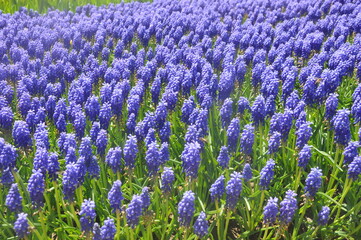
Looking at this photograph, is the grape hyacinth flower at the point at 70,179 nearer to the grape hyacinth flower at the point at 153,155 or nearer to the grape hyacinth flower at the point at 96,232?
the grape hyacinth flower at the point at 96,232

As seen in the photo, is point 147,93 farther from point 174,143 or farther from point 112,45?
point 112,45

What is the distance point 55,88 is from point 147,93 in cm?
161

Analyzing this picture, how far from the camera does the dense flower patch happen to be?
13.8ft

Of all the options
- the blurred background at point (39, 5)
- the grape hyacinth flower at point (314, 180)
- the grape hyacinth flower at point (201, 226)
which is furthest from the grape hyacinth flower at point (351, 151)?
the blurred background at point (39, 5)

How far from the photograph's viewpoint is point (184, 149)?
4.77 metres

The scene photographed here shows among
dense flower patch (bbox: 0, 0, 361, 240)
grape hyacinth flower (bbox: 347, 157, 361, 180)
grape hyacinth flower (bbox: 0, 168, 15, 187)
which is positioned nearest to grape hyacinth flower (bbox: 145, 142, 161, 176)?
dense flower patch (bbox: 0, 0, 361, 240)

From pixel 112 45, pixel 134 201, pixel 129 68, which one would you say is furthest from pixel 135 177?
pixel 112 45

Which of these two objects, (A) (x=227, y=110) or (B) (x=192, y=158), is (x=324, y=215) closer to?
(B) (x=192, y=158)

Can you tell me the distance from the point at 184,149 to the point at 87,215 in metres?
1.46

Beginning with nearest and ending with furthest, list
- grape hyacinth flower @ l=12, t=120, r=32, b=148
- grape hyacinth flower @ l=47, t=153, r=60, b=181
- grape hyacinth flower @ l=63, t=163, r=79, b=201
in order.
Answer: grape hyacinth flower @ l=63, t=163, r=79, b=201 → grape hyacinth flower @ l=47, t=153, r=60, b=181 → grape hyacinth flower @ l=12, t=120, r=32, b=148

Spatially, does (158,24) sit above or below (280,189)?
above

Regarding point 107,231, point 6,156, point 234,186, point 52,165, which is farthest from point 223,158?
point 6,156

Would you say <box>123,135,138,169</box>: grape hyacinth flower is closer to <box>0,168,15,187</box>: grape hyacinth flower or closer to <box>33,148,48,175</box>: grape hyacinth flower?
<box>33,148,48,175</box>: grape hyacinth flower

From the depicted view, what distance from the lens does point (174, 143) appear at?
5.80 meters
